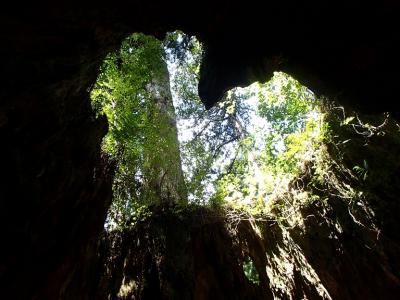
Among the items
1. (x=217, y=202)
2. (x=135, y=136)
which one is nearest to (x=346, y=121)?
(x=217, y=202)

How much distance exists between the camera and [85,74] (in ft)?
14.6

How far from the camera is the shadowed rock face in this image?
368cm

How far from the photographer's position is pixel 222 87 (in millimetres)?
5938

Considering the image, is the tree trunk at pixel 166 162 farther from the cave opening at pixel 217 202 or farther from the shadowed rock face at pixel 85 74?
the shadowed rock face at pixel 85 74

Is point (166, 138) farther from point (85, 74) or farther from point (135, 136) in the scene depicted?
point (85, 74)

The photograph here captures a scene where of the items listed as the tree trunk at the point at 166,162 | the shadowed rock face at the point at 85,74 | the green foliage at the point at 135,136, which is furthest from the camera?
the tree trunk at the point at 166,162

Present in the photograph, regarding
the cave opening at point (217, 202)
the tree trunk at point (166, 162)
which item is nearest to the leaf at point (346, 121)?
the cave opening at point (217, 202)

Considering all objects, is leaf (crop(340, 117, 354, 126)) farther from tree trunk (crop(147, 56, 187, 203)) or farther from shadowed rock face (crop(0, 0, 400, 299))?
tree trunk (crop(147, 56, 187, 203))

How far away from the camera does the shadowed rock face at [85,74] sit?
3.68 m

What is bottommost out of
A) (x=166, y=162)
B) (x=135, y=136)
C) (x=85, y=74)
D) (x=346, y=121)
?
(x=85, y=74)

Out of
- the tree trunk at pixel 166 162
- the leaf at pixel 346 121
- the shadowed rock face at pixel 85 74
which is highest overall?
the tree trunk at pixel 166 162

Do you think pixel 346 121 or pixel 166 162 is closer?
pixel 346 121

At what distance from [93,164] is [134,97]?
3227 mm

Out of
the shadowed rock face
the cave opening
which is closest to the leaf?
the cave opening
